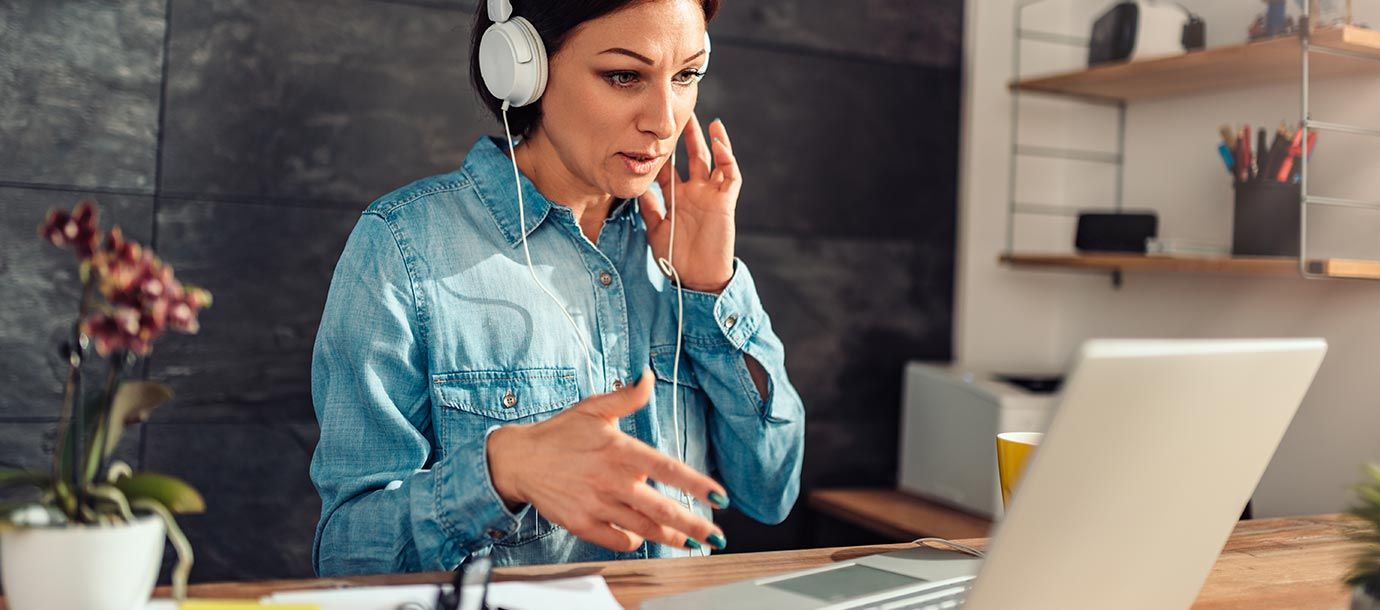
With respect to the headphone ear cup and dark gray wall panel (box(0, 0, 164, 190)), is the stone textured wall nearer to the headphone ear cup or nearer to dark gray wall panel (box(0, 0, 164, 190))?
dark gray wall panel (box(0, 0, 164, 190))

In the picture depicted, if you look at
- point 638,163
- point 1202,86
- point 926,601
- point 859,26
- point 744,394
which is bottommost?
point 926,601

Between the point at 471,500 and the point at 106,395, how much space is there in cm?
35

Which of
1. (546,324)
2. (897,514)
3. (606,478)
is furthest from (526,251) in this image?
(897,514)

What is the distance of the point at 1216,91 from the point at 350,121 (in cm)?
183

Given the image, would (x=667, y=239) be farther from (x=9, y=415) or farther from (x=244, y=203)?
(x=9, y=415)

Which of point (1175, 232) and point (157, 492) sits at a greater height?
point (1175, 232)

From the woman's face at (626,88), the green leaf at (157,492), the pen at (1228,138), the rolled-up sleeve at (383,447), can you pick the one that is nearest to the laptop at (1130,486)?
the rolled-up sleeve at (383,447)

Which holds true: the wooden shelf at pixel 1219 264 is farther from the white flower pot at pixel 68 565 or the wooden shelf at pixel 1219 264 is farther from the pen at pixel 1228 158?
the white flower pot at pixel 68 565

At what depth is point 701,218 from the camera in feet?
4.62

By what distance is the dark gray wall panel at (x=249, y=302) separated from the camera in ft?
7.22

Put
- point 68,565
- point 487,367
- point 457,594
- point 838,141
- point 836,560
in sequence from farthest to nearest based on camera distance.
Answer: point 838,141
point 487,367
point 836,560
point 457,594
point 68,565

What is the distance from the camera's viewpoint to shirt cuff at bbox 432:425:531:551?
1010 millimetres

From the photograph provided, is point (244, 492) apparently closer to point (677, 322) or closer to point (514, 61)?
point (677, 322)

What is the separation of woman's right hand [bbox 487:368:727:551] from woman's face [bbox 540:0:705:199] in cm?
45
